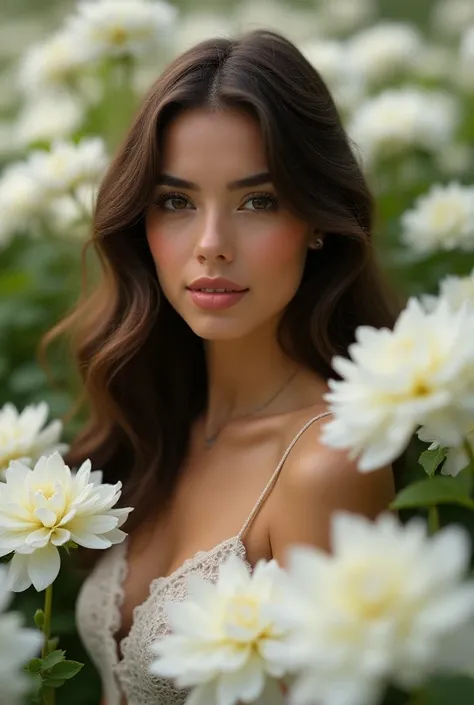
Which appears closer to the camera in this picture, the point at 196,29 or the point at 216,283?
the point at 216,283

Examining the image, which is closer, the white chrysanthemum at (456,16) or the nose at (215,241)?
the nose at (215,241)

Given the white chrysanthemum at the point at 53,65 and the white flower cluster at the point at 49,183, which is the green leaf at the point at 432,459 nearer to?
the white flower cluster at the point at 49,183

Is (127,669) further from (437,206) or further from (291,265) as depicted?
(437,206)

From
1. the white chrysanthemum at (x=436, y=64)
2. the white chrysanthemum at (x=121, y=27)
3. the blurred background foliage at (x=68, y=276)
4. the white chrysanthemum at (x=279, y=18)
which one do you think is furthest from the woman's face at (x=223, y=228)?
the white chrysanthemum at (x=279, y=18)

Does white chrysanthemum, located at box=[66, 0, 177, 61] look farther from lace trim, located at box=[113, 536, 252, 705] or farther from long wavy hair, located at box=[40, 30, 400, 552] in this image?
lace trim, located at box=[113, 536, 252, 705]

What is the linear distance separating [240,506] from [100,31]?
1.01 m

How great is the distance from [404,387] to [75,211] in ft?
3.76

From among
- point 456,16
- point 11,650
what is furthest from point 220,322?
point 456,16

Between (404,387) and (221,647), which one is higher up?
(404,387)

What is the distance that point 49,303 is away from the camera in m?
1.93

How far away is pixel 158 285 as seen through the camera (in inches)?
57.0

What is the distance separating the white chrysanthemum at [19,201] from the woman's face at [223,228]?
557mm

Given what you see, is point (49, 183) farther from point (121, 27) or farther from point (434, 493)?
point (434, 493)

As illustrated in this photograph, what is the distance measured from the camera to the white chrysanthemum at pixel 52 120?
7.07 ft
